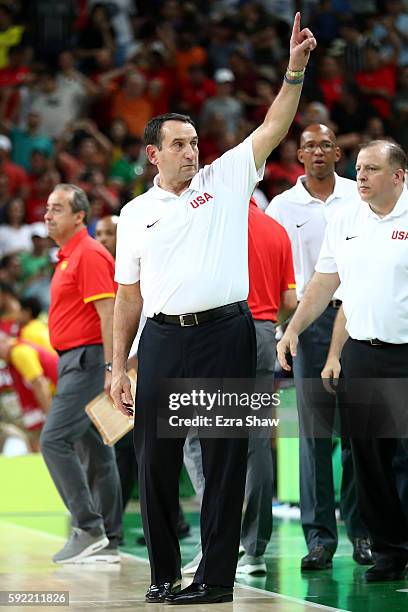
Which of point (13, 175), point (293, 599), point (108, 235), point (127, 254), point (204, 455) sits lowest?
point (293, 599)

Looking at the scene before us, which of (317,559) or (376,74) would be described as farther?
(376,74)

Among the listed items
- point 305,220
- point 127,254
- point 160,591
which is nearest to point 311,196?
point 305,220

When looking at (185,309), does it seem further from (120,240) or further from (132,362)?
(132,362)

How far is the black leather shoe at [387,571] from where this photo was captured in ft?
20.6

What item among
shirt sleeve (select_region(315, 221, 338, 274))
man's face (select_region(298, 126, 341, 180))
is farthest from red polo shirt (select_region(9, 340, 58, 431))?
shirt sleeve (select_region(315, 221, 338, 274))

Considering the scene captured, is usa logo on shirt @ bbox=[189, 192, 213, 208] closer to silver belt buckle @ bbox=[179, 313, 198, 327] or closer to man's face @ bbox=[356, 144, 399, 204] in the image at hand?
silver belt buckle @ bbox=[179, 313, 198, 327]

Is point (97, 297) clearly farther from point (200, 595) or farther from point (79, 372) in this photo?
point (200, 595)

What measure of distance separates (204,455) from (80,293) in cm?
212

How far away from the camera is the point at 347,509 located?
724cm

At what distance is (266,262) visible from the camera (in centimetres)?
691

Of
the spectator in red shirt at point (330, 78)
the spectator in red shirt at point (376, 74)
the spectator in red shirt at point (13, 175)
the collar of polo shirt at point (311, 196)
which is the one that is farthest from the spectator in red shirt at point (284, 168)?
the collar of polo shirt at point (311, 196)

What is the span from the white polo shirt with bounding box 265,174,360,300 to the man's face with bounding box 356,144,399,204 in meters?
1.04

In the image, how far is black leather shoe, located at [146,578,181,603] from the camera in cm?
550

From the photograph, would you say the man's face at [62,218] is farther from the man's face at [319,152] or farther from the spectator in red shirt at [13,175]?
the spectator in red shirt at [13,175]
